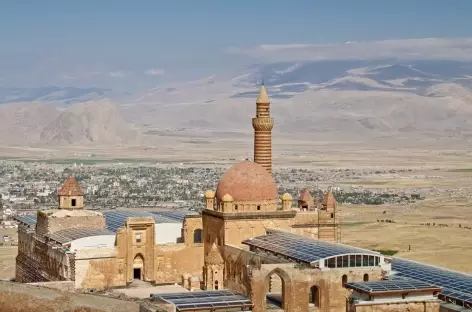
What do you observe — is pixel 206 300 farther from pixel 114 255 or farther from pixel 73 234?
pixel 73 234

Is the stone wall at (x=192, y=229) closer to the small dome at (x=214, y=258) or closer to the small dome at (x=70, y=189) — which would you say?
the small dome at (x=214, y=258)

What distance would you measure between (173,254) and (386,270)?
1273cm

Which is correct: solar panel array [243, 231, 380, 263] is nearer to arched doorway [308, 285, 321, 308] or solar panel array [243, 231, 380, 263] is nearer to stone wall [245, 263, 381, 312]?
stone wall [245, 263, 381, 312]

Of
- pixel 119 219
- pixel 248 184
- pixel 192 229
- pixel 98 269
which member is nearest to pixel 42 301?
pixel 98 269

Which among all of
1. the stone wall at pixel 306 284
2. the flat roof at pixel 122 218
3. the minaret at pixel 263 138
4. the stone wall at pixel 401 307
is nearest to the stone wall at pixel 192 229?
the flat roof at pixel 122 218

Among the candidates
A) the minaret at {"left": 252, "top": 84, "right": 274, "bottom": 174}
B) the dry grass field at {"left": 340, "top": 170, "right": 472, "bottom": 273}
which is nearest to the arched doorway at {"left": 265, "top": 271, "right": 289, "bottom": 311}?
the minaret at {"left": 252, "top": 84, "right": 274, "bottom": 174}

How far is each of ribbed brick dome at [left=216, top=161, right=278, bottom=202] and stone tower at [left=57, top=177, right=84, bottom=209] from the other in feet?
30.6

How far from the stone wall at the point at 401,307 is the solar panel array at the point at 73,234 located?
54.7 ft

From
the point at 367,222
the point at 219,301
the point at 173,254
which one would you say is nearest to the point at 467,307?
the point at 219,301

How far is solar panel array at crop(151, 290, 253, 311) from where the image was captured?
3469 centimetres

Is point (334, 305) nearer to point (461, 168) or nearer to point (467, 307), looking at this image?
point (467, 307)

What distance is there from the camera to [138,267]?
155 feet

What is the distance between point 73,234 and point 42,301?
28493 mm

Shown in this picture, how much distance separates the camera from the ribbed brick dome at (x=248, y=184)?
46812 mm
